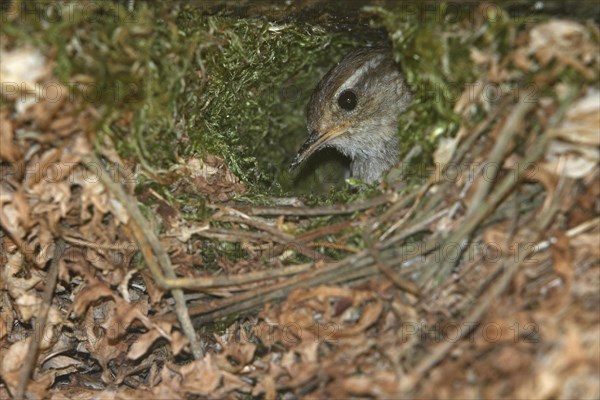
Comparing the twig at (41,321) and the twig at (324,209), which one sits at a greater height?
the twig at (324,209)

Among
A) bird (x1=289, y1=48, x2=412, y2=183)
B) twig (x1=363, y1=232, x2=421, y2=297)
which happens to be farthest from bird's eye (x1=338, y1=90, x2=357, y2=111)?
twig (x1=363, y1=232, x2=421, y2=297)

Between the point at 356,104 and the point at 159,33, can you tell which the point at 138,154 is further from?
the point at 356,104

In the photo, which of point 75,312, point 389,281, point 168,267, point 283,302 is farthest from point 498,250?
point 75,312

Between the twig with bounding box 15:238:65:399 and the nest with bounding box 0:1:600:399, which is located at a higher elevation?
the nest with bounding box 0:1:600:399

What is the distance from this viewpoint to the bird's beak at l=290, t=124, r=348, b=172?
378cm

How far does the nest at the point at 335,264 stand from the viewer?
2059 mm

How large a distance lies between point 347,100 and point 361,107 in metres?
0.10

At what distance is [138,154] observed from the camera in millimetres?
2428

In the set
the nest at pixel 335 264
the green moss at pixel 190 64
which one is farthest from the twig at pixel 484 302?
the green moss at pixel 190 64

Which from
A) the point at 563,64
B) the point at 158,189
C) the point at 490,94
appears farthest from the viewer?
the point at 158,189

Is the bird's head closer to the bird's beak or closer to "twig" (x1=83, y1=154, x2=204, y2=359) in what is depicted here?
the bird's beak

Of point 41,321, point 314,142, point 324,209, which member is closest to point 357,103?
point 314,142

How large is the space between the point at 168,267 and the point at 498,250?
3.66 feet

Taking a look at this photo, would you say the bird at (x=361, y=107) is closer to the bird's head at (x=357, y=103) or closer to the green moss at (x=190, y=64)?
the bird's head at (x=357, y=103)
